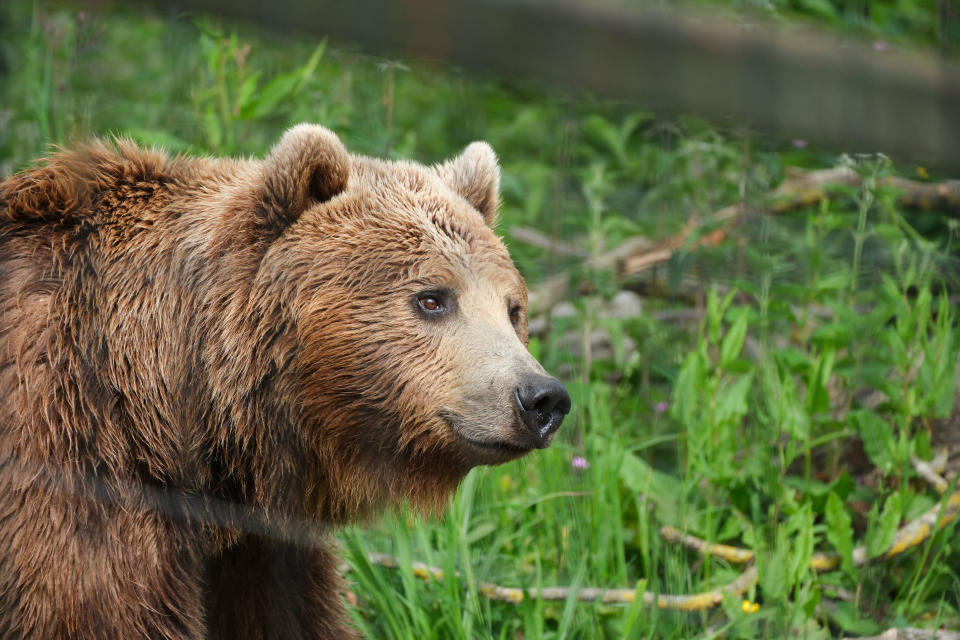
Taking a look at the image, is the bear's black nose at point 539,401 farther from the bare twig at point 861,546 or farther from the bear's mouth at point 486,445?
the bare twig at point 861,546

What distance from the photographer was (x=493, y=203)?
13.3 ft

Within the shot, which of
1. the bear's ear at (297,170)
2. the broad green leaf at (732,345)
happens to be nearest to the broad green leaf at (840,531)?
the broad green leaf at (732,345)

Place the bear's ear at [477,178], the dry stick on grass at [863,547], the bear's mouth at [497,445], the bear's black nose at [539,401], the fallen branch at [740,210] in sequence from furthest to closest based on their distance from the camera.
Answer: the fallen branch at [740,210] < the dry stick on grass at [863,547] < the bear's ear at [477,178] < the bear's mouth at [497,445] < the bear's black nose at [539,401]

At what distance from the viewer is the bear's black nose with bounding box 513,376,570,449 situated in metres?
3.22

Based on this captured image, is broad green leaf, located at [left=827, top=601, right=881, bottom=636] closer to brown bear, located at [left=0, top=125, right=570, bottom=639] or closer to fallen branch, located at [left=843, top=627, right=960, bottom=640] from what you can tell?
fallen branch, located at [left=843, top=627, right=960, bottom=640]

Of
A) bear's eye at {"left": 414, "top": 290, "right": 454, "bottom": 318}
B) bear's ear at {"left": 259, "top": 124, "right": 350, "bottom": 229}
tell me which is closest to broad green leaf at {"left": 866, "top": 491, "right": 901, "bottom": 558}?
bear's eye at {"left": 414, "top": 290, "right": 454, "bottom": 318}

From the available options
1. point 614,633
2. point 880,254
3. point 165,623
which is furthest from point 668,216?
point 165,623

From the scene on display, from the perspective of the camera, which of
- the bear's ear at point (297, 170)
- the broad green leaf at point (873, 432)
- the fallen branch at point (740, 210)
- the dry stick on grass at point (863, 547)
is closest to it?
the bear's ear at point (297, 170)

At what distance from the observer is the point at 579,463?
4.85 metres

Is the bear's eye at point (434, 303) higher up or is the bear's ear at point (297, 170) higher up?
the bear's ear at point (297, 170)

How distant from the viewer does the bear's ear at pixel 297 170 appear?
349 centimetres

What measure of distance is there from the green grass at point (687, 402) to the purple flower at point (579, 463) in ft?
0.16

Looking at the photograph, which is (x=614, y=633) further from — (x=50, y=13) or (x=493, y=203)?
(x=50, y=13)

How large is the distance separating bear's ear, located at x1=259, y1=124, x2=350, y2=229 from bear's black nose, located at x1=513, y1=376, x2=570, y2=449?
1013 millimetres
